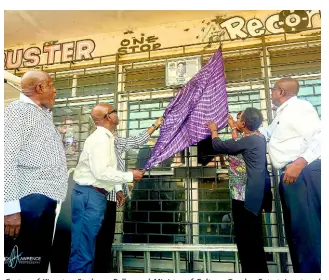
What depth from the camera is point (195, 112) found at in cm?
233

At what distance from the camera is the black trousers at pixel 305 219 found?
1.80m

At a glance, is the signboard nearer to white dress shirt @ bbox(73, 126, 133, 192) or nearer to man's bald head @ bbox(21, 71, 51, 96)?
white dress shirt @ bbox(73, 126, 133, 192)

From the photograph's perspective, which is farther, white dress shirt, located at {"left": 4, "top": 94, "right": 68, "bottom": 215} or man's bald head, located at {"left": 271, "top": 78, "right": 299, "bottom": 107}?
man's bald head, located at {"left": 271, "top": 78, "right": 299, "bottom": 107}

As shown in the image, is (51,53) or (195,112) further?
(51,53)

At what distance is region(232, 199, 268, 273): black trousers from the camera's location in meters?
1.88

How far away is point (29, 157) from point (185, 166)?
63.4 inches

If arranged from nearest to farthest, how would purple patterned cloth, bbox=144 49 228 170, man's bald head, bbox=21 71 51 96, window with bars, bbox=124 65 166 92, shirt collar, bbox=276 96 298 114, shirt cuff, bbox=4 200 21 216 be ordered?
shirt cuff, bbox=4 200 21 216
man's bald head, bbox=21 71 51 96
shirt collar, bbox=276 96 298 114
purple patterned cloth, bbox=144 49 228 170
window with bars, bbox=124 65 166 92

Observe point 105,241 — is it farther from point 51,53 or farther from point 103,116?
point 51,53

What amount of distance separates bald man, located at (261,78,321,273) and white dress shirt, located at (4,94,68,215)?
161 cm

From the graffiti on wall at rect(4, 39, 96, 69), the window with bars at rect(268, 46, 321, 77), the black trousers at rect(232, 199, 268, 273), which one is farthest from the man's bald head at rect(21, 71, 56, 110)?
the window with bars at rect(268, 46, 321, 77)

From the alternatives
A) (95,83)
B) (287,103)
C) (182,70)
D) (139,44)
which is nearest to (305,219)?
(287,103)

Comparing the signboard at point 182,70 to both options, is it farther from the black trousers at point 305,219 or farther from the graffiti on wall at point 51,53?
the black trousers at point 305,219

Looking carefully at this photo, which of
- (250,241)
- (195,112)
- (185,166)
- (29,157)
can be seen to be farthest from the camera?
(185,166)
